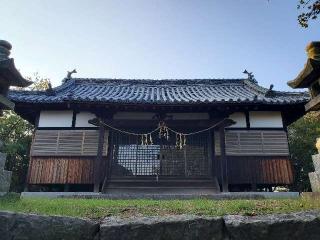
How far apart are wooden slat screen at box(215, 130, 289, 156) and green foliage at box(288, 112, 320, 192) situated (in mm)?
11890

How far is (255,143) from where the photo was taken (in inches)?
530

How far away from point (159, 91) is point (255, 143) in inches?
277

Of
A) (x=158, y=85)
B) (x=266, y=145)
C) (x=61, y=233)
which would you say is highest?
(x=158, y=85)

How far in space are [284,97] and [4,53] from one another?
12575 millimetres

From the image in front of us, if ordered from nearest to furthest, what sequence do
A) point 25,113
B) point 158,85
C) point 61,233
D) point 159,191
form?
point 61,233 < point 159,191 < point 25,113 < point 158,85

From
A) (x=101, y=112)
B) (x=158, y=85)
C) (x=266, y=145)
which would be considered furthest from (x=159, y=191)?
(x=158, y=85)

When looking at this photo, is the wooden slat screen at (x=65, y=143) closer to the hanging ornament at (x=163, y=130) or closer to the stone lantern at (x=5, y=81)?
the hanging ornament at (x=163, y=130)

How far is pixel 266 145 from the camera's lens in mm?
13383

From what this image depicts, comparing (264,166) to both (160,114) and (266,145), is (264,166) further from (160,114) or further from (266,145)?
(160,114)

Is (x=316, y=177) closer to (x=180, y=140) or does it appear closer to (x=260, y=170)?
(x=260, y=170)

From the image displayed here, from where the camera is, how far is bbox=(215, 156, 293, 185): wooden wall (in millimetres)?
12875

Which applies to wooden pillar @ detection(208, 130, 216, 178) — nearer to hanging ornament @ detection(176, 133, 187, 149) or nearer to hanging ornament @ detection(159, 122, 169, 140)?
hanging ornament @ detection(176, 133, 187, 149)

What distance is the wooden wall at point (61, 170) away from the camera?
12.9 meters

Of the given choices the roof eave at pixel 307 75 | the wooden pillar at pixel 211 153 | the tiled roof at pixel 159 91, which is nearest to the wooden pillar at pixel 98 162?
the tiled roof at pixel 159 91
